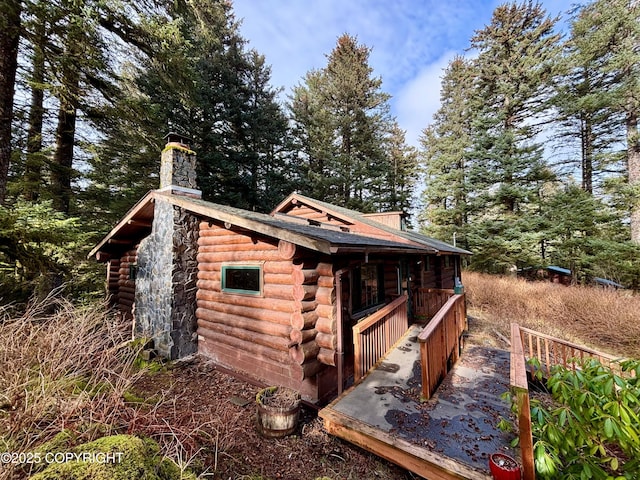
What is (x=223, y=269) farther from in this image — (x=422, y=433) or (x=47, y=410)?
(x=422, y=433)

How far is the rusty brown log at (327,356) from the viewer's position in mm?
5015

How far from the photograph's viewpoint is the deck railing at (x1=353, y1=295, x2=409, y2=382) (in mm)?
5031

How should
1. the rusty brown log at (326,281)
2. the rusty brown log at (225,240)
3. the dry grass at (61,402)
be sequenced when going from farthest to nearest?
1. the rusty brown log at (225,240)
2. the rusty brown log at (326,281)
3. the dry grass at (61,402)

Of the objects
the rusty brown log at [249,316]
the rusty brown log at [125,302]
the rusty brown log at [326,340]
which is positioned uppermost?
the rusty brown log at [249,316]

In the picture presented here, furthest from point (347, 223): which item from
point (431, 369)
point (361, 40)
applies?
point (361, 40)

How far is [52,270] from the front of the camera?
20.2ft

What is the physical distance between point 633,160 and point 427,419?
59.9 ft

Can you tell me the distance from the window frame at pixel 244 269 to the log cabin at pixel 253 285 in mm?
25

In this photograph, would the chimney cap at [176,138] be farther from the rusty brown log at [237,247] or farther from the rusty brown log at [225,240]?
the rusty brown log at [237,247]

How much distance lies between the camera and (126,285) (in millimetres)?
9852

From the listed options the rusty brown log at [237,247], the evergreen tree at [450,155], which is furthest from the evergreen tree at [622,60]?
the rusty brown log at [237,247]

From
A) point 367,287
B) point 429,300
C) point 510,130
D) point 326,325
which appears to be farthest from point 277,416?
point 510,130

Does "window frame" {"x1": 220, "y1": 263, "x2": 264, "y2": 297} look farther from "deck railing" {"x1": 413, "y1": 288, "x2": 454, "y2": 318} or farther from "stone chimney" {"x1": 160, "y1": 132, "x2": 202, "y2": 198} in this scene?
"deck railing" {"x1": 413, "y1": 288, "x2": 454, "y2": 318}

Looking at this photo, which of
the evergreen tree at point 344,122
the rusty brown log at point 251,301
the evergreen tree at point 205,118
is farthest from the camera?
the evergreen tree at point 344,122
